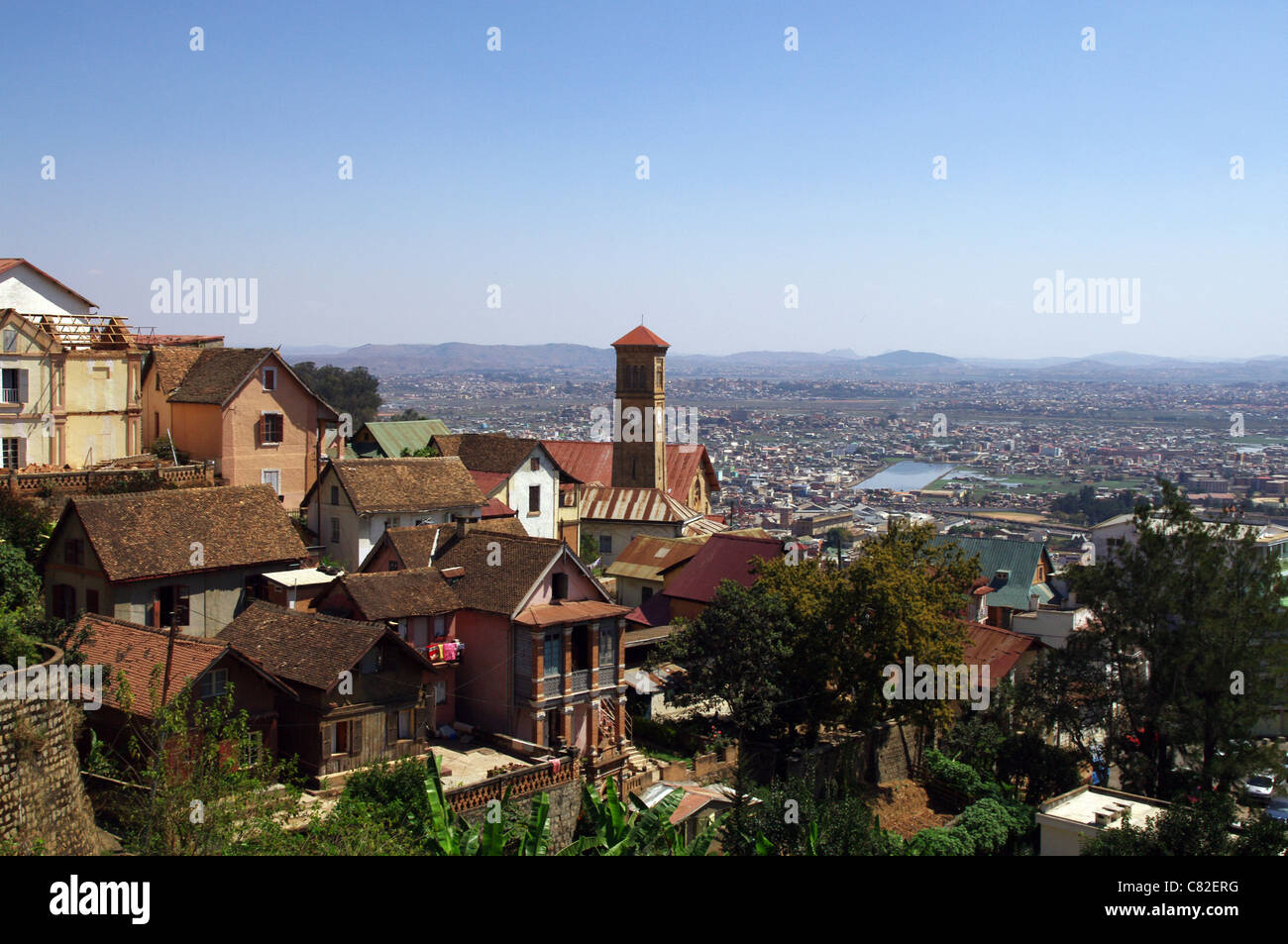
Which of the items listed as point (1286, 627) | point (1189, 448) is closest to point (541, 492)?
point (1286, 627)

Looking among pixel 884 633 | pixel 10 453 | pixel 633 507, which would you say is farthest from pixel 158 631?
pixel 633 507

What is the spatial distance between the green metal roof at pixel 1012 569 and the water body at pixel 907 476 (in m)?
89.9

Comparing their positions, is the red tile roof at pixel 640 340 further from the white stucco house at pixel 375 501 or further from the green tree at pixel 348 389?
the green tree at pixel 348 389

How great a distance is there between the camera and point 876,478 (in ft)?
530

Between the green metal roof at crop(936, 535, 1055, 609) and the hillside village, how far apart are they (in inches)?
6.7

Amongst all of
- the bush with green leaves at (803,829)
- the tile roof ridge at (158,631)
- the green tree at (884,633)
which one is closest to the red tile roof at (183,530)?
the tile roof ridge at (158,631)

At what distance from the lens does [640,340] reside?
2697 inches

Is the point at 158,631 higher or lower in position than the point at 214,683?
higher

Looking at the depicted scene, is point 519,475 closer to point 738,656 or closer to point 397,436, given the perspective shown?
point 397,436

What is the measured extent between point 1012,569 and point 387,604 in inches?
1238

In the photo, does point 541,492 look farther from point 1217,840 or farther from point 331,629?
point 1217,840

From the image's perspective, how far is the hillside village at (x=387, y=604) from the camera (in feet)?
78.7

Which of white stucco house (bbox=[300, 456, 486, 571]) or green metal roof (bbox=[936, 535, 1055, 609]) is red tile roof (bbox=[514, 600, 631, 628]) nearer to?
white stucco house (bbox=[300, 456, 486, 571])
